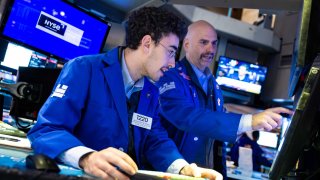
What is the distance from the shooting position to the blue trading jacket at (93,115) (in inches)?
44.6

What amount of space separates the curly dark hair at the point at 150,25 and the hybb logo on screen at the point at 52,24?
969 millimetres

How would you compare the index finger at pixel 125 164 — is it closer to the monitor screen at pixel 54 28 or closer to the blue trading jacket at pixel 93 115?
the blue trading jacket at pixel 93 115

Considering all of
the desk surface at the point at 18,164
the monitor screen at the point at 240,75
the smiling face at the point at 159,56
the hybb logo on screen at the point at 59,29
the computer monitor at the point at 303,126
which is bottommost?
the desk surface at the point at 18,164

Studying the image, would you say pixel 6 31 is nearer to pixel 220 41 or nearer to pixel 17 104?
pixel 17 104

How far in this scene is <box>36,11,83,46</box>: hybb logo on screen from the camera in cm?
239

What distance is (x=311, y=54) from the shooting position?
2.99ft

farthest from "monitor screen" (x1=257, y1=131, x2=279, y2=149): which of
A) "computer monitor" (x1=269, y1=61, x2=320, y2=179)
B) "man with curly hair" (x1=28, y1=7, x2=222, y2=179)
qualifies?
"computer monitor" (x1=269, y1=61, x2=320, y2=179)

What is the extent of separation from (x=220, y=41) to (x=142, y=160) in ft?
20.7

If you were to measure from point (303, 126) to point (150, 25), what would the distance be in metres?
1.00

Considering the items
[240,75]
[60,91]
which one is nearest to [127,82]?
[60,91]

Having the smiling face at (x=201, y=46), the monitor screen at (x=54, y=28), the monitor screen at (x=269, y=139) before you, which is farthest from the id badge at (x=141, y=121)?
the monitor screen at (x=269, y=139)

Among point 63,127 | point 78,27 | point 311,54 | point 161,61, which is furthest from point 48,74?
point 311,54

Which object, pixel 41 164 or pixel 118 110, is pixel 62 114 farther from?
pixel 41 164

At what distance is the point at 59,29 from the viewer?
8.24ft
